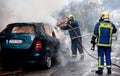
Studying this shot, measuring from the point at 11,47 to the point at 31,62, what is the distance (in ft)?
2.64

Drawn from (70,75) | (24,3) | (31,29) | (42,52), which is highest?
(24,3)

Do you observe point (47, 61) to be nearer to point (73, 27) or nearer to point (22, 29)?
point (22, 29)

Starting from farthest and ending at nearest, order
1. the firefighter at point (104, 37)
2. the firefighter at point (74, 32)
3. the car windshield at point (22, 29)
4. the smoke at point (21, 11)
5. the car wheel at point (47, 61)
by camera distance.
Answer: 1. the smoke at point (21, 11)
2. the firefighter at point (74, 32)
3. the car windshield at point (22, 29)
4. the car wheel at point (47, 61)
5. the firefighter at point (104, 37)

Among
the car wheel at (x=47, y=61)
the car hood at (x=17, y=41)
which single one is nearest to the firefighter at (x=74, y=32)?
the car wheel at (x=47, y=61)

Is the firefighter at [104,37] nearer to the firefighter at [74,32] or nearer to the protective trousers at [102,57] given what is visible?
the protective trousers at [102,57]

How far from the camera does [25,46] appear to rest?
32.9 ft

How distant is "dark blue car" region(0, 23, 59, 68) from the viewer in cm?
1005

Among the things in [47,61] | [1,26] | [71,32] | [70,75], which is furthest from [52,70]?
[1,26]

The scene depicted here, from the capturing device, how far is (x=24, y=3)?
1708 centimetres

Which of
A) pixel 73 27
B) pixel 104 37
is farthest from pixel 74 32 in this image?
pixel 104 37

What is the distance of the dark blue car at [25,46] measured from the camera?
10055 millimetres

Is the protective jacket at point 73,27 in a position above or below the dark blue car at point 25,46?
above

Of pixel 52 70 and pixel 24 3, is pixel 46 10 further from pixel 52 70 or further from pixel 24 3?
pixel 52 70

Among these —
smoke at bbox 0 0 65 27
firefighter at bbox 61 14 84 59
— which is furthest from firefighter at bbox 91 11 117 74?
smoke at bbox 0 0 65 27
